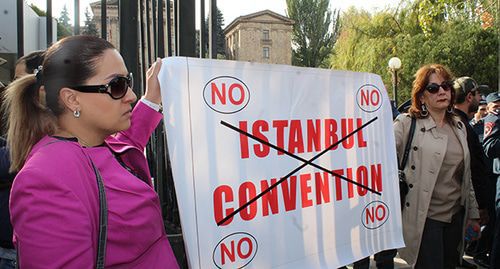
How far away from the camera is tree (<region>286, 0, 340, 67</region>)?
197 feet

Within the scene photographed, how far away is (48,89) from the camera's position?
136 centimetres

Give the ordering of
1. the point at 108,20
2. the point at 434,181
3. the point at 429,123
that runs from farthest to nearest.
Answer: the point at 108,20, the point at 429,123, the point at 434,181

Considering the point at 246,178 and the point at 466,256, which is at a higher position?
the point at 246,178

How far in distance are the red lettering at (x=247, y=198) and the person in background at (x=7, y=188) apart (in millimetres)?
924

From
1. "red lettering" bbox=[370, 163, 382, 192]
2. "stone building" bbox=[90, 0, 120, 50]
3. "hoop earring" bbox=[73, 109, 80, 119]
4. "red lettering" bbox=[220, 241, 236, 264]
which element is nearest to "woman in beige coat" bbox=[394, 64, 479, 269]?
"red lettering" bbox=[370, 163, 382, 192]

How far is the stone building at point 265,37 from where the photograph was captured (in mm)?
55000

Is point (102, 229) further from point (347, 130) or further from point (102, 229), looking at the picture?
point (347, 130)

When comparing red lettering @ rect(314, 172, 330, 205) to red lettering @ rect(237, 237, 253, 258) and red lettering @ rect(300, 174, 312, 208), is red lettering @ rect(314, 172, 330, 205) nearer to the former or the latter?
red lettering @ rect(300, 174, 312, 208)

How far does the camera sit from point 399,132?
287cm

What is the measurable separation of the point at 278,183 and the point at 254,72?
473 millimetres

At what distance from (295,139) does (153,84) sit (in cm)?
65

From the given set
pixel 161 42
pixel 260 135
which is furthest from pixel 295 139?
pixel 161 42

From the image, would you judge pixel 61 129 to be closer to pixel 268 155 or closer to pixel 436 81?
pixel 268 155

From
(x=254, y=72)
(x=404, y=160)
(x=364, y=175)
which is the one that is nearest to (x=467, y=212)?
(x=404, y=160)
